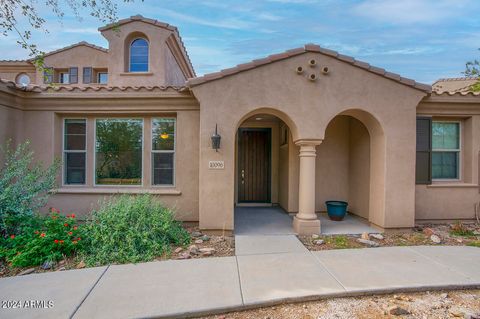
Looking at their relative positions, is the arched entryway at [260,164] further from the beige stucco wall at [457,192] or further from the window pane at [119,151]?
the beige stucco wall at [457,192]

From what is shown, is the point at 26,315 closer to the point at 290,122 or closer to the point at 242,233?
the point at 242,233

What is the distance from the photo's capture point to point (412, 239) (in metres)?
6.30

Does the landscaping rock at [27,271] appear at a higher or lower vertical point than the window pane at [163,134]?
lower

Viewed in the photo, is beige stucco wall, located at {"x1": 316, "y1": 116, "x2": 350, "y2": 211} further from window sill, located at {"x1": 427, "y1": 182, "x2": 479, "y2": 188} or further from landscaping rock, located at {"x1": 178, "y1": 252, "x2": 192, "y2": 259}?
landscaping rock, located at {"x1": 178, "y1": 252, "x2": 192, "y2": 259}

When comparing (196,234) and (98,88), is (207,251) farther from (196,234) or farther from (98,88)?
(98,88)

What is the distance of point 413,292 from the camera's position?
3906mm

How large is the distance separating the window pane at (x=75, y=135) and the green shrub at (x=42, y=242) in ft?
8.13

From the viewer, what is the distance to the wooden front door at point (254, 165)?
1046 cm

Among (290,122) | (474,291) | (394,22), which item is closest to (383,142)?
(290,122)

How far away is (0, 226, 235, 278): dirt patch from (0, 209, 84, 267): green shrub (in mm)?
126

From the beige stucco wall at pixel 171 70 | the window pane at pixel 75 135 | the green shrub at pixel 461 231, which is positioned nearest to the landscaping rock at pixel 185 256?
the window pane at pixel 75 135

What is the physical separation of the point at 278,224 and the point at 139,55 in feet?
32.1

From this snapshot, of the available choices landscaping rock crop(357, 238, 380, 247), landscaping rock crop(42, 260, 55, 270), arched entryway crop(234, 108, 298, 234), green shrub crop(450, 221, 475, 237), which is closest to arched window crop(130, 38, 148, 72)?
arched entryway crop(234, 108, 298, 234)

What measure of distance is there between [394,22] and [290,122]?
722 centimetres
